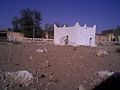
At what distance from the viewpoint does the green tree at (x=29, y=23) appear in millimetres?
45750

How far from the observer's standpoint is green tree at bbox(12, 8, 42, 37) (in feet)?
150

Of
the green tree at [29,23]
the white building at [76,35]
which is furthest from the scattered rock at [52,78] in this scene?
the green tree at [29,23]

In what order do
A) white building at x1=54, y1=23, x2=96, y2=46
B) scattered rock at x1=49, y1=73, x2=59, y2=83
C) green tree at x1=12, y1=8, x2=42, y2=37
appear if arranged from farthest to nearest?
green tree at x1=12, y1=8, x2=42, y2=37 < white building at x1=54, y1=23, x2=96, y2=46 < scattered rock at x1=49, y1=73, x2=59, y2=83

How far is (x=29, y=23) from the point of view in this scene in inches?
1855

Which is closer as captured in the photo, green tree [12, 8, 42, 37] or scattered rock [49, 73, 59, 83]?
scattered rock [49, 73, 59, 83]

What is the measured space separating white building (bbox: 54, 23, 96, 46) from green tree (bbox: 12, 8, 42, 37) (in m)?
15.0

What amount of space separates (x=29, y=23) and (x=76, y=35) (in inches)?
867

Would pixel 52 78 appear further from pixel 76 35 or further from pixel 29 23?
pixel 29 23

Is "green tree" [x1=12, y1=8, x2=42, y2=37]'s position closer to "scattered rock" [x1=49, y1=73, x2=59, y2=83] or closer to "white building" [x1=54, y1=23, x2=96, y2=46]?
"white building" [x1=54, y1=23, x2=96, y2=46]

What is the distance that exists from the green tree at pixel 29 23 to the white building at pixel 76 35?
15.0 metres

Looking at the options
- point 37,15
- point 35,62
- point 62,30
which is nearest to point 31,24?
point 37,15

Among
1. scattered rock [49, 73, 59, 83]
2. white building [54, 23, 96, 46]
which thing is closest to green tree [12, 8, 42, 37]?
white building [54, 23, 96, 46]

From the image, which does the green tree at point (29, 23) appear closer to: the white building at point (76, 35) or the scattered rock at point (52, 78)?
the white building at point (76, 35)

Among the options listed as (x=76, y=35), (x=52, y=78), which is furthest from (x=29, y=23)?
(x=52, y=78)
